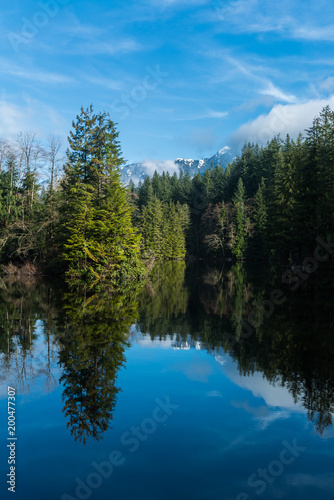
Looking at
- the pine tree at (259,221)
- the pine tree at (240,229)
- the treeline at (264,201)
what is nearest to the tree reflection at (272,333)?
the treeline at (264,201)

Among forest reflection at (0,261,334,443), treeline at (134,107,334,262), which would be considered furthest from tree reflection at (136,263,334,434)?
treeline at (134,107,334,262)

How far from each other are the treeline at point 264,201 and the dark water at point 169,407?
966 inches

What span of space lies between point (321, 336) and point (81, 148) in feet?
83.1

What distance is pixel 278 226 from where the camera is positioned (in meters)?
43.4

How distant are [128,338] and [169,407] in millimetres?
4968

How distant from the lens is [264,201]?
66.4 meters

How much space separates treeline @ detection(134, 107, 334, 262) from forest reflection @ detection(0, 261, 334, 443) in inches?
733

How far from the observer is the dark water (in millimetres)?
4801

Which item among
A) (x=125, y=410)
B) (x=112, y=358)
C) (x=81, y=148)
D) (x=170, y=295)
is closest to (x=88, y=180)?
(x=81, y=148)

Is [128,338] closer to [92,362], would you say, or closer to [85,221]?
[92,362]

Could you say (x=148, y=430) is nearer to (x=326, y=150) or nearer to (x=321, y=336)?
(x=321, y=336)

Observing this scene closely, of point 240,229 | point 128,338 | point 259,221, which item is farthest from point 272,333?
point 240,229

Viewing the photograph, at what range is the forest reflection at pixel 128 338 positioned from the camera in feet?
23.7

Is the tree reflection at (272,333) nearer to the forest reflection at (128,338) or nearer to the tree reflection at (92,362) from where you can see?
the forest reflection at (128,338)
